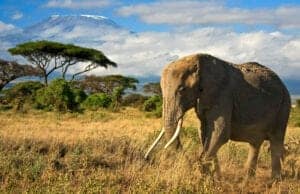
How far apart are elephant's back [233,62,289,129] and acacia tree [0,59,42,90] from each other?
4091cm

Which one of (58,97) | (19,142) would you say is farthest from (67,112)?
(19,142)

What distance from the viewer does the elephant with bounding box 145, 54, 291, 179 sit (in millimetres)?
9680

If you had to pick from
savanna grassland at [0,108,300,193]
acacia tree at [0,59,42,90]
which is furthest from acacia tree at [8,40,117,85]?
savanna grassland at [0,108,300,193]

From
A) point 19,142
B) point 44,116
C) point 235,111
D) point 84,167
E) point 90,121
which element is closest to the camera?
point 84,167

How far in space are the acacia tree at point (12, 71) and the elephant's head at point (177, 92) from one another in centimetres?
4159

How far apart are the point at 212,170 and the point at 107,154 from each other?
2.01 m

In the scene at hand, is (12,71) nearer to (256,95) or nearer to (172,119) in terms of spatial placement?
(256,95)

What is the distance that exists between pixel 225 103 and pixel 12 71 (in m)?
43.3

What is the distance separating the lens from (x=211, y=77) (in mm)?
10016

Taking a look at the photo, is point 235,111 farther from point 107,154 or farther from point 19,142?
point 19,142

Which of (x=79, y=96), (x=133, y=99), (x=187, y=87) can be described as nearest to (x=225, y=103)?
(x=187, y=87)

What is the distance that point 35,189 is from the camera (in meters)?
7.93

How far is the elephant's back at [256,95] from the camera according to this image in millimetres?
10352

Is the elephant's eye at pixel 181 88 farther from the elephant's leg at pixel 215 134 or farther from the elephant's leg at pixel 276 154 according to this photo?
the elephant's leg at pixel 276 154
